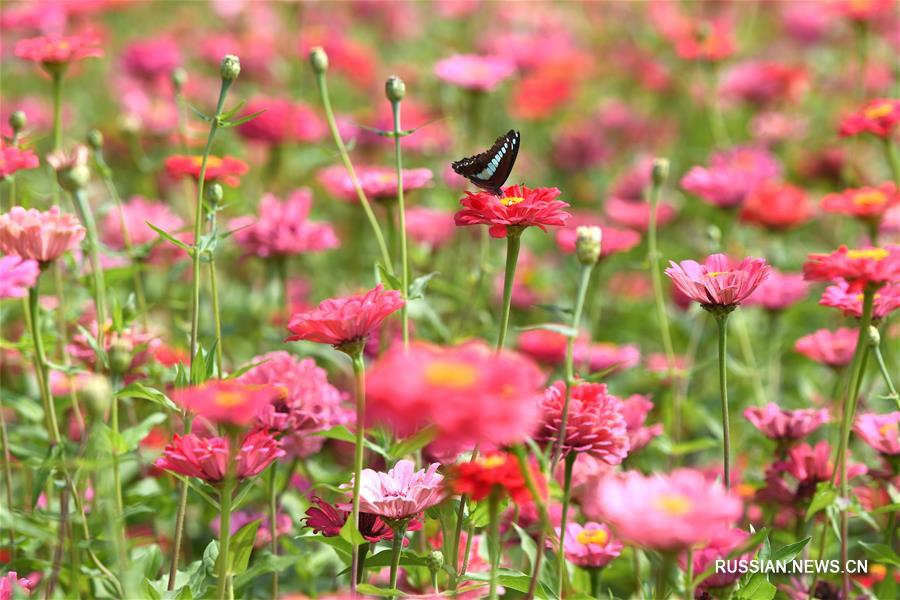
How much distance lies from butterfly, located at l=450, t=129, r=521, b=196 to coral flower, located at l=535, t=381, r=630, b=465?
0.37 m

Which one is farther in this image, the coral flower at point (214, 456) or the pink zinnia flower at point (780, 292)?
Result: the pink zinnia flower at point (780, 292)

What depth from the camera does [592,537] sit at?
1.78 metres

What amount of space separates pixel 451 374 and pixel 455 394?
2.2 inches

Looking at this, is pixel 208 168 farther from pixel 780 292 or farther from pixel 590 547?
pixel 780 292

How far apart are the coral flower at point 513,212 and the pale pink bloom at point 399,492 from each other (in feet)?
1.27

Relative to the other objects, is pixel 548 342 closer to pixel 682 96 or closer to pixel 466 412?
pixel 466 412

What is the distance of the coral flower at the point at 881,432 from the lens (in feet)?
6.20

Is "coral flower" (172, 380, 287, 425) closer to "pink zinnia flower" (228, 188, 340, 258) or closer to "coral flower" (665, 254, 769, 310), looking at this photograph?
"coral flower" (665, 254, 769, 310)

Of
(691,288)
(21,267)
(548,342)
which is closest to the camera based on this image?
(21,267)

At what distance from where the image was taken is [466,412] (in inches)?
41.8

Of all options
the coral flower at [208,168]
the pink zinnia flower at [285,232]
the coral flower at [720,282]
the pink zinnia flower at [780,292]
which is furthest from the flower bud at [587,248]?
the pink zinnia flower at [780,292]

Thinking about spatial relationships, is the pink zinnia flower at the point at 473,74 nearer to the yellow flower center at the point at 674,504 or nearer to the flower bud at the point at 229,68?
the flower bud at the point at 229,68

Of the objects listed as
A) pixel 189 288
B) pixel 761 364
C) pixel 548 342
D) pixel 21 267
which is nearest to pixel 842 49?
pixel 761 364

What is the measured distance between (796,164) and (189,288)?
250cm
